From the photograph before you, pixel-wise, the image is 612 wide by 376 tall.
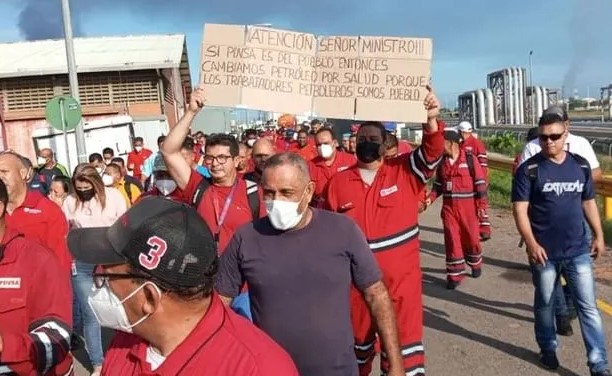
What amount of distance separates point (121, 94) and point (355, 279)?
28238mm

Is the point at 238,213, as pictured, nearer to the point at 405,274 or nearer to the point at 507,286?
the point at 405,274

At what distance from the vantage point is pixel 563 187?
19.3 feet

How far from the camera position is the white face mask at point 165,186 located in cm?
626

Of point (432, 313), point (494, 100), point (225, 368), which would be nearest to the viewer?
point (225, 368)

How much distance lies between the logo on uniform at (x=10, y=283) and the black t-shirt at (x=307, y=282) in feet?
3.09

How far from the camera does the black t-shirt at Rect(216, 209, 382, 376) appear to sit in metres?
3.55

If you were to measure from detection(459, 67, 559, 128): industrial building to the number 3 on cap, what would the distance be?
4590cm

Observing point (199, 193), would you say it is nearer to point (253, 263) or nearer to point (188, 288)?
point (253, 263)

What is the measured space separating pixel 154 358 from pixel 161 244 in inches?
14.3

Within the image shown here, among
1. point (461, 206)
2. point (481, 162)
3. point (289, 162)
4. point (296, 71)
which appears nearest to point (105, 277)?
point (289, 162)

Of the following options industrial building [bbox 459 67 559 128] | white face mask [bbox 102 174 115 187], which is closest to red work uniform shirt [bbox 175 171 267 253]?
white face mask [bbox 102 174 115 187]

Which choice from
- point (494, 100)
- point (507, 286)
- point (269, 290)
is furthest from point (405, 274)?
point (494, 100)

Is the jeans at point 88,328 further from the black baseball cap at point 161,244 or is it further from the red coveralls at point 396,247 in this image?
the black baseball cap at point 161,244

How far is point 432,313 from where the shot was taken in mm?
7980
